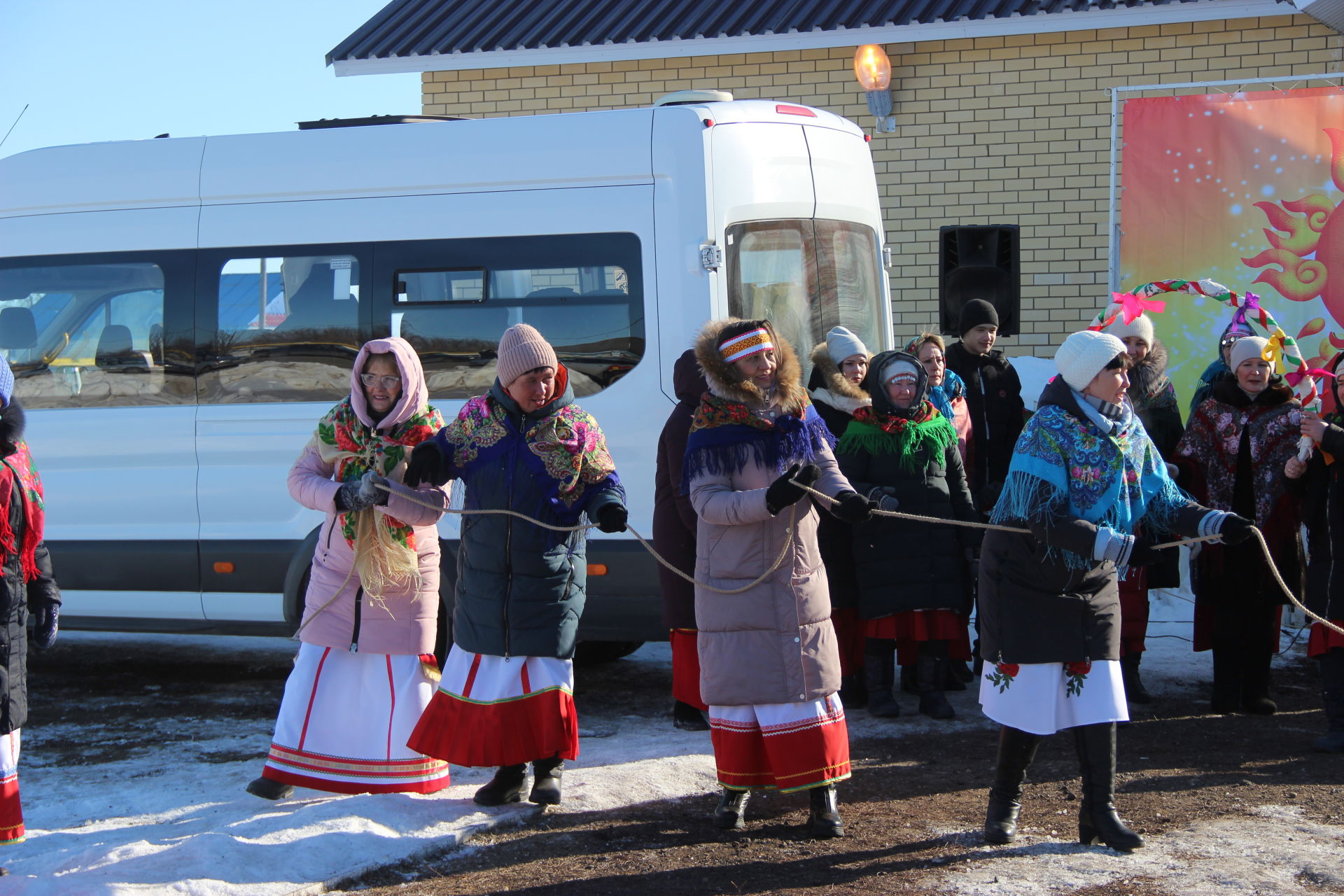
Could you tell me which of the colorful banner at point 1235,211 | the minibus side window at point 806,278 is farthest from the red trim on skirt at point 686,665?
the colorful banner at point 1235,211

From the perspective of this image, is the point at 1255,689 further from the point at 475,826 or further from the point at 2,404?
the point at 2,404

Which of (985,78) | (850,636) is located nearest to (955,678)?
(850,636)

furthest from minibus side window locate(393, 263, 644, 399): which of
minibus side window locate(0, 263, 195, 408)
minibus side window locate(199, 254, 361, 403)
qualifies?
minibus side window locate(0, 263, 195, 408)

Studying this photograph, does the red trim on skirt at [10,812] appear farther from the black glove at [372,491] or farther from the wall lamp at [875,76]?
the wall lamp at [875,76]

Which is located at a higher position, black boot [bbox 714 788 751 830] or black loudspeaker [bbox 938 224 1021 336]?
black loudspeaker [bbox 938 224 1021 336]

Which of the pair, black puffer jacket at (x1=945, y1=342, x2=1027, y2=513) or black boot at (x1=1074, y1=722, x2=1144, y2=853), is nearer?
black boot at (x1=1074, y1=722, x2=1144, y2=853)

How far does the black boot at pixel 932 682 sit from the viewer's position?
6309mm

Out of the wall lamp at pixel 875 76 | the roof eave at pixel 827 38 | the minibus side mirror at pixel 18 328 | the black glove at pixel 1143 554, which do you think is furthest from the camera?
the wall lamp at pixel 875 76

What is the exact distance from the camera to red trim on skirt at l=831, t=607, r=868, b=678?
6477 millimetres

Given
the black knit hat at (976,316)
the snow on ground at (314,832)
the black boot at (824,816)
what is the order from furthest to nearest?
the black knit hat at (976,316) → the black boot at (824,816) → the snow on ground at (314,832)

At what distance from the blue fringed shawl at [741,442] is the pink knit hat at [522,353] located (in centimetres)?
58

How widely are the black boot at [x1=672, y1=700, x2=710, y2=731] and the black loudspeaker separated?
13.5ft

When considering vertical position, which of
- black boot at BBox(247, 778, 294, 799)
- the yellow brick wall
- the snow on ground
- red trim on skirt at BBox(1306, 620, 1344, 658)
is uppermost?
the yellow brick wall

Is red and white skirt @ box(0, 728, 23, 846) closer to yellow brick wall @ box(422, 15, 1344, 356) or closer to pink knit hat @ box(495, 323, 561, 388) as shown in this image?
pink knit hat @ box(495, 323, 561, 388)
